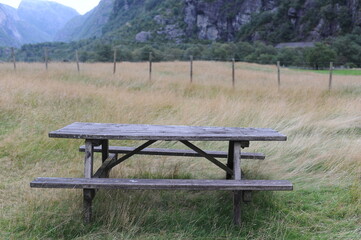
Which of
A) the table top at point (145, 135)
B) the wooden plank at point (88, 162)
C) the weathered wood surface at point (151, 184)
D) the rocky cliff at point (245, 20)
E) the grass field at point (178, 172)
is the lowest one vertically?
the grass field at point (178, 172)

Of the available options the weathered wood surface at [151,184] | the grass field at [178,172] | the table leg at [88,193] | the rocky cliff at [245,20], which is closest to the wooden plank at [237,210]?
the grass field at [178,172]

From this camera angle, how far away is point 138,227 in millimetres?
2889

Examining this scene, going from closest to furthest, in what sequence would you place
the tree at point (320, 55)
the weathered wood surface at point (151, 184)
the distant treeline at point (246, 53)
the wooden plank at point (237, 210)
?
the weathered wood surface at point (151, 184) < the wooden plank at point (237, 210) < the distant treeline at point (246, 53) < the tree at point (320, 55)

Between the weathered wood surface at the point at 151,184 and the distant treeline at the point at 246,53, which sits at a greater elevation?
the distant treeline at the point at 246,53

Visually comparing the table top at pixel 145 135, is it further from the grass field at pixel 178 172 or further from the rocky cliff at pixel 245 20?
the rocky cliff at pixel 245 20

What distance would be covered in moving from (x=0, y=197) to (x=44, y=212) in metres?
0.84

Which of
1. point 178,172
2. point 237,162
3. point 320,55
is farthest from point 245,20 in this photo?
point 237,162

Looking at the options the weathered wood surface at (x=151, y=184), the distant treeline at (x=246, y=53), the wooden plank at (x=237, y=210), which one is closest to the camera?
the weathered wood surface at (x=151, y=184)

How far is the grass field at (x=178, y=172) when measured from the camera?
297 centimetres

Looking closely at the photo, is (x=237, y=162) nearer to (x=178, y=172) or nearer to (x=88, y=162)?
(x=178, y=172)

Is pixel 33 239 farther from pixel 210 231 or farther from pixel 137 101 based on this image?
pixel 137 101

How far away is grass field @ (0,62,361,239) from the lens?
297 centimetres

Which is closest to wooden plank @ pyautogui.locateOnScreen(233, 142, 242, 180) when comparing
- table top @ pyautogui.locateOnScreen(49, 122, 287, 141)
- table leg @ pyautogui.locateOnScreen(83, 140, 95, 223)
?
table top @ pyautogui.locateOnScreen(49, 122, 287, 141)

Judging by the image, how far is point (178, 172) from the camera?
431cm
